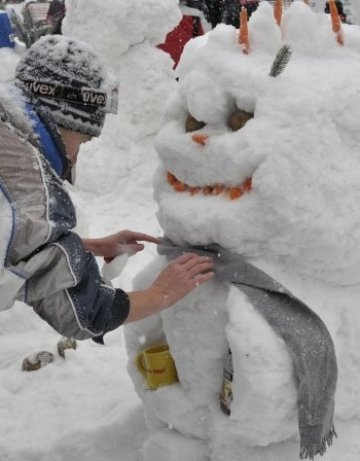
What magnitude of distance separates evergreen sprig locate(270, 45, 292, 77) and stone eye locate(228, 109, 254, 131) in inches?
5.7

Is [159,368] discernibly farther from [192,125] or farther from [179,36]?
[179,36]

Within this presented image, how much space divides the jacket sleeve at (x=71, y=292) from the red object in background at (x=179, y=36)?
14.9 ft

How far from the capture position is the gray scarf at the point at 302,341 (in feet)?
5.69

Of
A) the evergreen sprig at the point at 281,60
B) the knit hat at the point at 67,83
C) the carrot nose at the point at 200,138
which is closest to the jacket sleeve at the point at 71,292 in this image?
the knit hat at the point at 67,83

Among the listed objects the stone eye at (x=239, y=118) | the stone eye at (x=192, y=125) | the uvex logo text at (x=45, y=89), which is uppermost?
the uvex logo text at (x=45, y=89)

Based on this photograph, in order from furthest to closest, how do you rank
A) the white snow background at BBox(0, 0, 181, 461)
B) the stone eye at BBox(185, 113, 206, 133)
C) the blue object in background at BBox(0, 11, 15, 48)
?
the blue object in background at BBox(0, 11, 15, 48), the white snow background at BBox(0, 0, 181, 461), the stone eye at BBox(185, 113, 206, 133)

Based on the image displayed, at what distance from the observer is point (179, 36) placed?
240 inches

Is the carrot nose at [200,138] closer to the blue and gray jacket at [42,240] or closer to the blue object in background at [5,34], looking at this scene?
the blue and gray jacket at [42,240]

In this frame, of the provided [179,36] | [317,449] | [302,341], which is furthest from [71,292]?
[179,36]

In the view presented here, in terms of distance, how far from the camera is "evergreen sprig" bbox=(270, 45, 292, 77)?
1.70 m

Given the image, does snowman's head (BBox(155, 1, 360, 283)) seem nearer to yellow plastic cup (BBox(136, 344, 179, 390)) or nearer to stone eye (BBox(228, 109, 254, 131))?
stone eye (BBox(228, 109, 254, 131))

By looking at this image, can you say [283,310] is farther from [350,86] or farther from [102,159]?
[102,159]

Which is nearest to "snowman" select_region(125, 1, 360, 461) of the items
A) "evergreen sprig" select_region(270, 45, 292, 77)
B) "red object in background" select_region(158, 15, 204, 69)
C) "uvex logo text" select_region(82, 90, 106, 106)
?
"evergreen sprig" select_region(270, 45, 292, 77)

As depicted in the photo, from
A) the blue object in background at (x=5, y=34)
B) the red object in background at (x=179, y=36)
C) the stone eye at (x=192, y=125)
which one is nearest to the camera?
the stone eye at (x=192, y=125)
